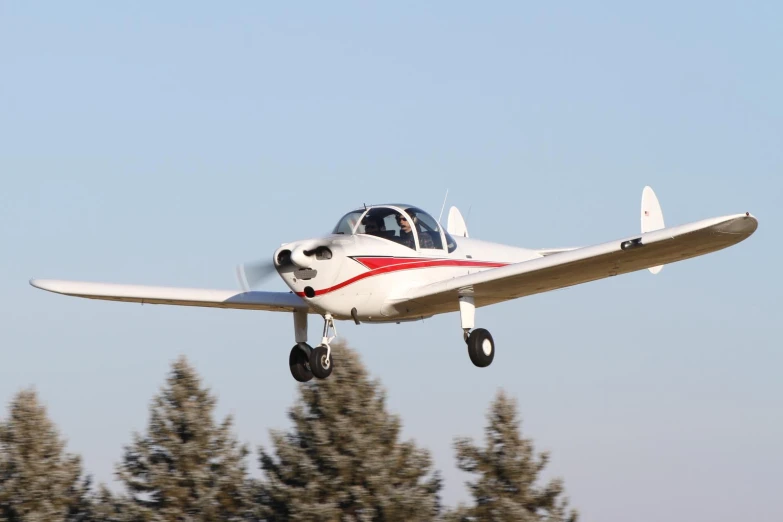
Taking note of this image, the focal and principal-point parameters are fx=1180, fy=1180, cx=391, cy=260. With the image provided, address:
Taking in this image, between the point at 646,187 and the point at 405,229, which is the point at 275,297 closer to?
the point at 405,229

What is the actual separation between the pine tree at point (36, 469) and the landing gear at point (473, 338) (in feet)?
68.9

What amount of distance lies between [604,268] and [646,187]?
2347 millimetres

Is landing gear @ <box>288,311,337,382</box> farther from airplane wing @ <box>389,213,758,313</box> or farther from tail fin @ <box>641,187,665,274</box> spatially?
tail fin @ <box>641,187,665,274</box>

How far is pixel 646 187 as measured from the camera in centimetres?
1839

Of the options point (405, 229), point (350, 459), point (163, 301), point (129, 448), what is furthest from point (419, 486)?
point (405, 229)

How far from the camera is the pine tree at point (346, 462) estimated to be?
105 ft

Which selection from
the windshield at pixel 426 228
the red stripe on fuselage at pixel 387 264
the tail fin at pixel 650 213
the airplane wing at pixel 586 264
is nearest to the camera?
the airplane wing at pixel 586 264

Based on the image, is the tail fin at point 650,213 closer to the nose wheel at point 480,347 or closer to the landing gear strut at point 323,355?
the nose wheel at point 480,347

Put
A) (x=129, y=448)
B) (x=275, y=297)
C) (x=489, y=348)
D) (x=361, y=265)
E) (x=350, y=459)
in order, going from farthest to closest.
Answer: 1. (x=129, y=448)
2. (x=350, y=459)
3. (x=275, y=297)
4. (x=489, y=348)
5. (x=361, y=265)

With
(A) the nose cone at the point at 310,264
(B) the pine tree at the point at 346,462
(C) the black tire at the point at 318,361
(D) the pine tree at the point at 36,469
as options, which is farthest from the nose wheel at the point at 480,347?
(D) the pine tree at the point at 36,469

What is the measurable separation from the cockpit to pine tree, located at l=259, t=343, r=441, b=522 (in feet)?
52.4

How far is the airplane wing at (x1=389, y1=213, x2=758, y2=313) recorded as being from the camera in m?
15.0

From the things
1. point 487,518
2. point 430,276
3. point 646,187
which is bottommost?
point 487,518

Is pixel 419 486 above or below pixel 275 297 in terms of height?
below
